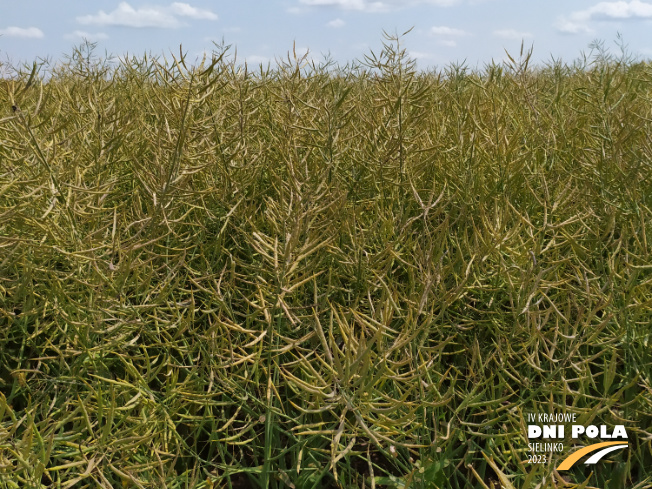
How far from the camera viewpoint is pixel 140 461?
110 cm

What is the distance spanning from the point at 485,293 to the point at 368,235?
0.30 meters

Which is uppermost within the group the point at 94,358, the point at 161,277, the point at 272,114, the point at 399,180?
the point at 272,114

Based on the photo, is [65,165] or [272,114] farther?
[272,114]

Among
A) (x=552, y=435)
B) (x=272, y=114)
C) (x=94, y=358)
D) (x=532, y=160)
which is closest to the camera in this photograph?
(x=552, y=435)

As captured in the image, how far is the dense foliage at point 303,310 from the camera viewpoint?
39.2 inches

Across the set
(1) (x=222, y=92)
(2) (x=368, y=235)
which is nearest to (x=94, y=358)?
(2) (x=368, y=235)

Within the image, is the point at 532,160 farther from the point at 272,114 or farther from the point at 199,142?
the point at 199,142

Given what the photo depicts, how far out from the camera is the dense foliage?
0.99 meters

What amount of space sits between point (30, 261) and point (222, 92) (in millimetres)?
890

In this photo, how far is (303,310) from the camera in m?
1.31

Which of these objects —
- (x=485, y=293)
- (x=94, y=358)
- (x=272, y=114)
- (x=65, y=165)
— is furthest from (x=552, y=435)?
(x=272, y=114)

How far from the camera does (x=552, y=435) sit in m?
1.01

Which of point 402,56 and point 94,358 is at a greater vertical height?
point 402,56

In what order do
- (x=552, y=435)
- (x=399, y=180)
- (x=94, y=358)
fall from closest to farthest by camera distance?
(x=552, y=435) < (x=94, y=358) < (x=399, y=180)
